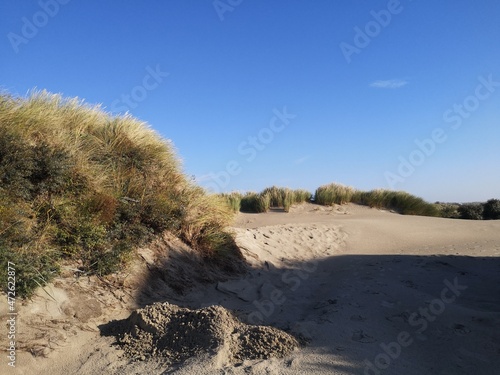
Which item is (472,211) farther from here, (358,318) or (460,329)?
(358,318)

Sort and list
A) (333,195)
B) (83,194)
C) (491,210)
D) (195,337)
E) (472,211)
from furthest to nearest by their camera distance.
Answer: (472,211) → (491,210) → (333,195) → (83,194) → (195,337)

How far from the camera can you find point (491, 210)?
1836cm

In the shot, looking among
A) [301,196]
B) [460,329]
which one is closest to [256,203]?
[301,196]

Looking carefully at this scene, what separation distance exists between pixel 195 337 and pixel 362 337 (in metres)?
1.74

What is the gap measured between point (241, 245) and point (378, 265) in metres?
2.69

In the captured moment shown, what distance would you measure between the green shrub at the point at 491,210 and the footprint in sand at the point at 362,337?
1683 centimetres

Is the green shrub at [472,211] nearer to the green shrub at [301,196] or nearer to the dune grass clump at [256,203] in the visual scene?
the green shrub at [301,196]

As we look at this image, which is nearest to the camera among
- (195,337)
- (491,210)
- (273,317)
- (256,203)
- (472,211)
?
(195,337)

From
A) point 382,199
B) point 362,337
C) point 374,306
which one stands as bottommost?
point 362,337

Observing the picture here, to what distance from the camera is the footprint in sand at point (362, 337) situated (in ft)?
13.3

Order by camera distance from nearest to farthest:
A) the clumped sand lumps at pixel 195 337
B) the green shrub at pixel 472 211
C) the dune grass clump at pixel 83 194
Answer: the clumped sand lumps at pixel 195 337 < the dune grass clump at pixel 83 194 < the green shrub at pixel 472 211

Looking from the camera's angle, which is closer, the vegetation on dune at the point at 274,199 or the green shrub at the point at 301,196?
the vegetation on dune at the point at 274,199

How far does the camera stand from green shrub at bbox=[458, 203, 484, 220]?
18.5m

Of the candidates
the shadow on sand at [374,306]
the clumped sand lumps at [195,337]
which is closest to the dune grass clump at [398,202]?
the shadow on sand at [374,306]
